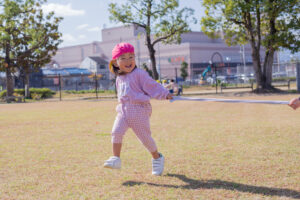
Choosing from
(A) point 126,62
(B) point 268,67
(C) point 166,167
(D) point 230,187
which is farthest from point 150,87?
(B) point 268,67

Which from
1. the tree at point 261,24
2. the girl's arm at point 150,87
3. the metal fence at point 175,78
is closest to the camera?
the girl's arm at point 150,87

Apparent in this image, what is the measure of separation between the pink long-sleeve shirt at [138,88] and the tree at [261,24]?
20117mm

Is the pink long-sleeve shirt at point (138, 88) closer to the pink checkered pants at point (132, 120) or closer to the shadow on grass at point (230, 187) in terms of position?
Result: the pink checkered pants at point (132, 120)

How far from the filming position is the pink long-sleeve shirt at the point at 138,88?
407cm

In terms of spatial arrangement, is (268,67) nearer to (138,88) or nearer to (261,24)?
(261,24)

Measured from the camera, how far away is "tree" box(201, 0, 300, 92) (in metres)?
23.0

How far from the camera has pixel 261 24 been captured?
25750mm

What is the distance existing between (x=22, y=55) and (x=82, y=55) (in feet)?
199

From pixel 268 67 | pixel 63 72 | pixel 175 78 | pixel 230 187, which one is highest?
pixel 63 72

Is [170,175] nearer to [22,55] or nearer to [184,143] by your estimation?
[184,143]

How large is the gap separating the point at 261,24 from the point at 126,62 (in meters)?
23.5

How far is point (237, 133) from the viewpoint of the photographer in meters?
7.38

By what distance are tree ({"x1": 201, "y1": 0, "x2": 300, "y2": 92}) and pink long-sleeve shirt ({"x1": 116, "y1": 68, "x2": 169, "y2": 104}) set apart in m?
20.1

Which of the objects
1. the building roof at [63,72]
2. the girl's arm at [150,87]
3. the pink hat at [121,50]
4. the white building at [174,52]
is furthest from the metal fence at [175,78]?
the girl's arm at [150,87]
